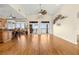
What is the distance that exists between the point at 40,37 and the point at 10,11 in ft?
3.16

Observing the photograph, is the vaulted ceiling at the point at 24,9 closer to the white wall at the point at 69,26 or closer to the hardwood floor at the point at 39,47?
the white wall at the point at 69,26

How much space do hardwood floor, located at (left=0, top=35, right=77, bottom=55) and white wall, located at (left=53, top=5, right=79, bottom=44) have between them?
0.14 m

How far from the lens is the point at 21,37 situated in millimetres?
3223

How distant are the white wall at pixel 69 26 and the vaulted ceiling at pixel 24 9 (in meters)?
0.22

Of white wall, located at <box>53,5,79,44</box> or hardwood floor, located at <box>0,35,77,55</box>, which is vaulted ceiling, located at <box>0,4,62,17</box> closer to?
white wall, located at <box>53,5,79,44</box>

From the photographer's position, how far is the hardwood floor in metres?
3.08

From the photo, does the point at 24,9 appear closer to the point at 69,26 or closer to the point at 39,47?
the point at 39,47

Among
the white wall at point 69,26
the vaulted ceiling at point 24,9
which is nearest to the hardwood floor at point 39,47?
the white wall at point 69,26

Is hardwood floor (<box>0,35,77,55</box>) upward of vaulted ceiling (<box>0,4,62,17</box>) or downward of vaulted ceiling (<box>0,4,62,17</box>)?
downward

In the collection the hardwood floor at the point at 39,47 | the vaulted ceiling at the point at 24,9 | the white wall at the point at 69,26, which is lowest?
the hardwood floor at the point at 39,47

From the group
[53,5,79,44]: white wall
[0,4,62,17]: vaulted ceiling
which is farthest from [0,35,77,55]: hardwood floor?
[0,4,62,17]: vaulted ceiling

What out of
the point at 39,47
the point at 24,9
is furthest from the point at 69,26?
the point at 24,9

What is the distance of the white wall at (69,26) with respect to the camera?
3.05m

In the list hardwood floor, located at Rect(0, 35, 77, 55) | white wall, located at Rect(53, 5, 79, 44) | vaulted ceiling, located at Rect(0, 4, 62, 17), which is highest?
vaulted ceiling, located at Rect(0, 4, 62, 17)
